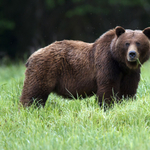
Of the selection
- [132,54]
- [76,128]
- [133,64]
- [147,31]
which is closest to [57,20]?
Result: [147,31]

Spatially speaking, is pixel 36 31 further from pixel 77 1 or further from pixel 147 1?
pixel 147 1

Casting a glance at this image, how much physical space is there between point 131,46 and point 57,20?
44.1 ft

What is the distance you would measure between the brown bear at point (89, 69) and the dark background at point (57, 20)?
468 inches

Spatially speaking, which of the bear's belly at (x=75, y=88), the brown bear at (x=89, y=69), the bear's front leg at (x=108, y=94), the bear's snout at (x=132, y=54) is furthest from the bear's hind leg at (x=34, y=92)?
the bear's snout at (x=132, y=54)

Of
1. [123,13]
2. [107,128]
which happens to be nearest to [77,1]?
[123,13]

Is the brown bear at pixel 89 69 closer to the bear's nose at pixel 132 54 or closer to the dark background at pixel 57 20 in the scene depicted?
the bear's nose at pixel 132 54

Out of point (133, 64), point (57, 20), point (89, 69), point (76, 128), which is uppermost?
point (57, 20)

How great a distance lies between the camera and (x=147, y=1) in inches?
678

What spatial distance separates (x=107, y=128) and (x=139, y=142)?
0.76 meters

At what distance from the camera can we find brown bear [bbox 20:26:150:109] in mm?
4922

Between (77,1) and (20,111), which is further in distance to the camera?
(77,1)

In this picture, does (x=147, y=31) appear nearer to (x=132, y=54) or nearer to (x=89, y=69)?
(x=132, y=54)

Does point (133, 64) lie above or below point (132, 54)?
below

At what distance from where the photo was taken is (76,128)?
390 centimetres
